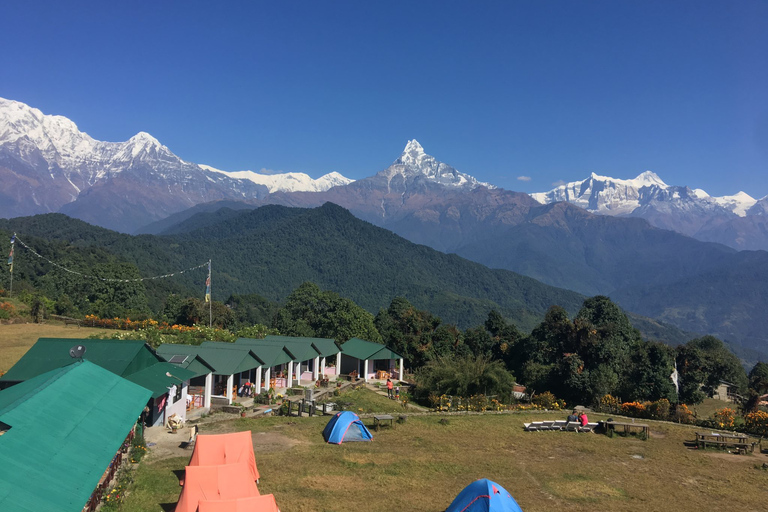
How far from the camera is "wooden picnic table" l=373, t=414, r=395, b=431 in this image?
22.5 meters

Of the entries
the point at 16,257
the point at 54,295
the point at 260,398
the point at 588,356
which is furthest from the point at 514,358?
the point at 16,257

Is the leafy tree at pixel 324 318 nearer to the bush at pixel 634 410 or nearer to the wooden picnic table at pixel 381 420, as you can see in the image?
the wooden picnic table at pixel 381 420

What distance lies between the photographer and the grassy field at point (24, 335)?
3001 centimetres

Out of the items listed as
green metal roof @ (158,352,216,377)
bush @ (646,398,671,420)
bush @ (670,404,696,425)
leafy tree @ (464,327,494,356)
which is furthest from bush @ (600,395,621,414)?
leafy tree @ (464,327,494,356)

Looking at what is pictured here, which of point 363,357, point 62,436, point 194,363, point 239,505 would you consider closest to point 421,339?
point 363,357

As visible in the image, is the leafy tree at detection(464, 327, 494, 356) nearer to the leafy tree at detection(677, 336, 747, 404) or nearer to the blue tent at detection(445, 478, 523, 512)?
the leafy tree at detection(677, 336, 747, 404)

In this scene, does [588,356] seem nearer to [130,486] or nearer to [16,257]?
[130,486]

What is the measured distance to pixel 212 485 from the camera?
476 inches

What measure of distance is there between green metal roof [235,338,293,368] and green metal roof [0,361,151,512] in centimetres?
1578

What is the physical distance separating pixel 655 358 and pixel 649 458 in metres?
18.9

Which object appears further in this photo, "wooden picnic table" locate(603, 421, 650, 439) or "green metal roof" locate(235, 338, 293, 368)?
"green metal roof" locate(235, 338, 293, 368)

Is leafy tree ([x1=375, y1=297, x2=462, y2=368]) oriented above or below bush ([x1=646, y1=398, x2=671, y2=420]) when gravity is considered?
A: above

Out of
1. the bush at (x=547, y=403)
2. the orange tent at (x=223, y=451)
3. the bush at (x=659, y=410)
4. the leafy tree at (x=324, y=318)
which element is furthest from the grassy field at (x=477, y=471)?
the leafy tree at (x=324, y=318)

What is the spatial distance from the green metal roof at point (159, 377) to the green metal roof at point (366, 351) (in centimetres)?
1988
